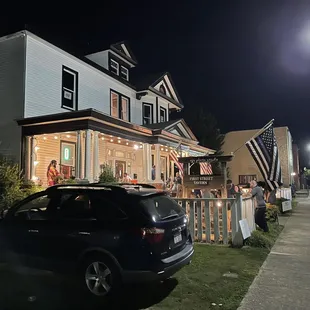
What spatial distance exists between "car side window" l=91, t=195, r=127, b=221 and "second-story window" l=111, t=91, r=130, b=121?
47.1 feet

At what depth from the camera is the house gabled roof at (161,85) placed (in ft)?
70.3

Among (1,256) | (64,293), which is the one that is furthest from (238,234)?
Answer: (1,256)

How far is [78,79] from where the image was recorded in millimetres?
15930

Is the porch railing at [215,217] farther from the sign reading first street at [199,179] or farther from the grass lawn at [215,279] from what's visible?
the sign reading first street at [199,179]

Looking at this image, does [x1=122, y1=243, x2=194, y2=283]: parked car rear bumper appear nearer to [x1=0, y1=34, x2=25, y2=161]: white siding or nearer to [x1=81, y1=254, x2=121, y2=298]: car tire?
[x1=81, y1=254, x2=121, y2=298]: car tire

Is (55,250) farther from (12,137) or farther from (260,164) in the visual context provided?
(12,137)

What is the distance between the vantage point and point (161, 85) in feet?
77.8

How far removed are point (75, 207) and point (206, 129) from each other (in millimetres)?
32462

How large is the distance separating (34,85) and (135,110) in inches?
330

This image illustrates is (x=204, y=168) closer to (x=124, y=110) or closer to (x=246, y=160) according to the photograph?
(x=124, y=110)

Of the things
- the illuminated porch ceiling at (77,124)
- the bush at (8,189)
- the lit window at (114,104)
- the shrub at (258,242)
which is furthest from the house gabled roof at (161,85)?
the shrub at (258,242)

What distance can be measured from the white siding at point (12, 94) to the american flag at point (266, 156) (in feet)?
31.3

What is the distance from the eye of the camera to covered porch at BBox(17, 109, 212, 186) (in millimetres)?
12469

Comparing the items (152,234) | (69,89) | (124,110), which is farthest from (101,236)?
(124,110)
